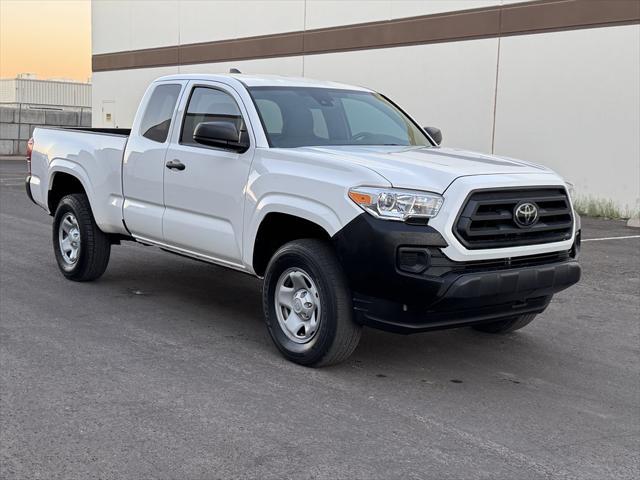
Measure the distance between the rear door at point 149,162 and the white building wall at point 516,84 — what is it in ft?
36.7

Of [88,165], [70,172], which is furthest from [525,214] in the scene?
[70,172]

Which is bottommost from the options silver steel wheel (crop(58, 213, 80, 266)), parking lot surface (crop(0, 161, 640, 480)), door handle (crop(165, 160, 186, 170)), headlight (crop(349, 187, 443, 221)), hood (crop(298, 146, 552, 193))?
parking lot surface (crop(0, 161, 640, 480))

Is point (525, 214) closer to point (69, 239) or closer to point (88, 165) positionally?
point (88, 165)

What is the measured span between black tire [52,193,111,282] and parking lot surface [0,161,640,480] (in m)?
0.20

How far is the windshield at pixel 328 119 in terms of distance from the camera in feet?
21.2

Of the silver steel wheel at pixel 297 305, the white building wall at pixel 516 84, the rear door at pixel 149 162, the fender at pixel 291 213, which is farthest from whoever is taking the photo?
the white building wall at pixel 516 84

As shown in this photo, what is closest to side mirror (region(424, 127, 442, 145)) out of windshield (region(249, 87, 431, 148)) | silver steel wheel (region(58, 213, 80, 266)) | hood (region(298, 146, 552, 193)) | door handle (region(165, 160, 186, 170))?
windshield (region(249, 87, 431, 148))

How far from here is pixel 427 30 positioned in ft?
63.6

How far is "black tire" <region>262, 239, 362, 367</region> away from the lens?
17.8 ft

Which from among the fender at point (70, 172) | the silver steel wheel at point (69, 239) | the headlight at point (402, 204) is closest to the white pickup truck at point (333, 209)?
the headlight at point (402, 204)

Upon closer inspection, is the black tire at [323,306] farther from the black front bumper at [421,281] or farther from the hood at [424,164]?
the hood at [424,164]

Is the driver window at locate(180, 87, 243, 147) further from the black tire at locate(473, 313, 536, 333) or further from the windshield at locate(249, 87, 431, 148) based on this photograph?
the black tire at locate(473, 313, 536, 333)

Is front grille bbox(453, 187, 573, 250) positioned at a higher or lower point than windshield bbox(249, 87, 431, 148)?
lower

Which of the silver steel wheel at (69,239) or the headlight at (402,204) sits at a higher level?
the headlight at (402,204)
